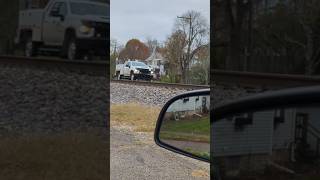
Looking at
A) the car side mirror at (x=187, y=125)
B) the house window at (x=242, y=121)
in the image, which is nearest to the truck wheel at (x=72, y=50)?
the car side mirror at (x=187, y=125)

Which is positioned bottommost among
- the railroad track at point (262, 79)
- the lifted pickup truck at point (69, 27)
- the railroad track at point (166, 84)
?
the railroad track at point (166, 84)

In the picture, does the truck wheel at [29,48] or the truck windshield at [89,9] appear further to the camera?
the truck wheel at [29,48]

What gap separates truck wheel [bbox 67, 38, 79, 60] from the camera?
3686 millimetres

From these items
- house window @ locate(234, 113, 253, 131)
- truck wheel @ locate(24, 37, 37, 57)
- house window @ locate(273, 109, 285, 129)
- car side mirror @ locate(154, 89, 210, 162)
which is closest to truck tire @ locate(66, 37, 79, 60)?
truck wheel @ locate(24, 37, 37, 57)

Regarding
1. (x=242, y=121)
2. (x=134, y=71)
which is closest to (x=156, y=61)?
(x=134, y=71)

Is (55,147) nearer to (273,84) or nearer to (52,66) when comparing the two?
(52,66)

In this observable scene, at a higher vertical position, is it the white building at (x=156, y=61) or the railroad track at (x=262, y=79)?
the white building at (x=156, y=61)

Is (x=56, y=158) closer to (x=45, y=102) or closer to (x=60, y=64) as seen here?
(x=45, y=102)

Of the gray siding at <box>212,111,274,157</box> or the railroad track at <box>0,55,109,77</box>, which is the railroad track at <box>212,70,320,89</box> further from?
the railroad track at <box>0,55,109,77</box>

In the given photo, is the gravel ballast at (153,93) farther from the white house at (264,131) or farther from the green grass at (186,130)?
the green grass at (186,130)

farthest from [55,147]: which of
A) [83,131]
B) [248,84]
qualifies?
A: [248,84]

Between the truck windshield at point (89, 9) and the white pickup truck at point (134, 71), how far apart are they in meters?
0.68

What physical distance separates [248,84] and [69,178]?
1.50m

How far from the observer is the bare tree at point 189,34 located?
12.7ft
